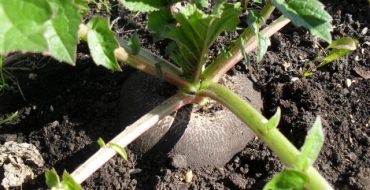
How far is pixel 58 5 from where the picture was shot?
3.45 feet

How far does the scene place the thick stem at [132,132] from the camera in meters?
1.40

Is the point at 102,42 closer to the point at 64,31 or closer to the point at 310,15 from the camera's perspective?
the point at 64,31

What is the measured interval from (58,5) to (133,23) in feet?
3.51

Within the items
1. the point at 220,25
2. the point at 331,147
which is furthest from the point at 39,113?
the point at 331,147

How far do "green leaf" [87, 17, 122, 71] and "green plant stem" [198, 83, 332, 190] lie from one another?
0.38 meters

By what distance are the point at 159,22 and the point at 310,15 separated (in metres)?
0.47

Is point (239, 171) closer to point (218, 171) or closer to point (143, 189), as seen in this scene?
point (218, 171)

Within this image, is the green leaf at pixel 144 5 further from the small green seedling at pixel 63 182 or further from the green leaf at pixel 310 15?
the small green seedling at pixel 63 182

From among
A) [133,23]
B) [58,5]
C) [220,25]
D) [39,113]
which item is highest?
[58,5]

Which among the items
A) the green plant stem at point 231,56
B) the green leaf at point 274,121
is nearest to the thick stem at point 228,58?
the green plant stem at point 231,56

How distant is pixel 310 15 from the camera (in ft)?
4.42

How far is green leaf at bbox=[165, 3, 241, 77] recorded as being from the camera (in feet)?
4.67

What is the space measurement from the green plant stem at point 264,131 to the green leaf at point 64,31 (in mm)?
563

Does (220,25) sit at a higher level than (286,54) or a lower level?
higher
